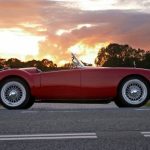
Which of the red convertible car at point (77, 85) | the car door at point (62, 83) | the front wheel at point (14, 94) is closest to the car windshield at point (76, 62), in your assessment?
the red convertible car at point (77, 85)

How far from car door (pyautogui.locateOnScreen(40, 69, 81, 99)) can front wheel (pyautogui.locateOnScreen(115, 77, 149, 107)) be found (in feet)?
2.97

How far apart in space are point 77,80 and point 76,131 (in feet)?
18.2

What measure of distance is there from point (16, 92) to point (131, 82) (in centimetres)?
233

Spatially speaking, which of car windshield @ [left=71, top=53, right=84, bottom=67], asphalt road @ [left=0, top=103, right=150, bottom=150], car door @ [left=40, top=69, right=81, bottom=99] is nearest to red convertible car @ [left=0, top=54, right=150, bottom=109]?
car door @ [left=40, top=69, right=81, bottom=99]

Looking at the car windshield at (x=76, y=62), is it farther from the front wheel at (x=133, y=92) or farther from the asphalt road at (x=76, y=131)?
the asphalt road at (x=76, y=131)

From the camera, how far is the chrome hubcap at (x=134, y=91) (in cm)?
1323

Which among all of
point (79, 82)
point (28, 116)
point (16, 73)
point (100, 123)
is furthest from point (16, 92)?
point (100, 123)

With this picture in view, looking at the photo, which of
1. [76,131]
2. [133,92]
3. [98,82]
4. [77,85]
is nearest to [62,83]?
[77,85]

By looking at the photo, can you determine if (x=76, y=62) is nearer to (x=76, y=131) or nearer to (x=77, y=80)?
(x=77, y=80)

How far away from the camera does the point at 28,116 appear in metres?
9.77

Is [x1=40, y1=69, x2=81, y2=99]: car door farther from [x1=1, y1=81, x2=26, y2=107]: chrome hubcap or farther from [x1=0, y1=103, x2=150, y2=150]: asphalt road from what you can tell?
[x1=0, y1=103, x2=150, y2=150]: asphalt road

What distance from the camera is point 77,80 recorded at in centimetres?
1334

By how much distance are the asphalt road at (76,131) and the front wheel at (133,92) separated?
2.82 metres

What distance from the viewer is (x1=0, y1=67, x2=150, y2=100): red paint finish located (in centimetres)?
1332
